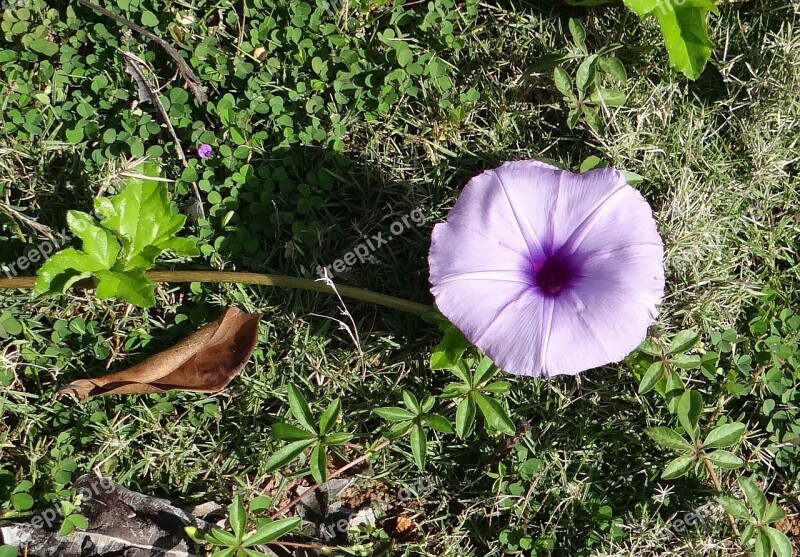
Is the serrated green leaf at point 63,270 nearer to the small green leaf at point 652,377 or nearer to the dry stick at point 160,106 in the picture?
the dry stick at point 160,106

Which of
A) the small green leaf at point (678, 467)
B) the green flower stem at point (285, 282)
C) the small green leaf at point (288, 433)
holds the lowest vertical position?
the small green leaf at point (678, 467)

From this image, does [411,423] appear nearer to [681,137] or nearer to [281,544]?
[281,544]

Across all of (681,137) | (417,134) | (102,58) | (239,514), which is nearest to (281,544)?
(239,514)

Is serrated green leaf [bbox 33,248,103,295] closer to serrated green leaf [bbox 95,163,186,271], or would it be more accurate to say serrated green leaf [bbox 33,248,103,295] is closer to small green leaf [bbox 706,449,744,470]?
serrated green leaf [bbox 95,163,186,271]

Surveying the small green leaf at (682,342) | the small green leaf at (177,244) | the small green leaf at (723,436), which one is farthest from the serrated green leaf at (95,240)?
the small green leaf at (723,436)

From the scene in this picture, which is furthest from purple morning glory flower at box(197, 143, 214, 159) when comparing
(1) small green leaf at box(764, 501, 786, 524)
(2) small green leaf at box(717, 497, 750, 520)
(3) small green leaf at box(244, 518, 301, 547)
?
(1) small green leaf at box(764, 501, 786, 524)

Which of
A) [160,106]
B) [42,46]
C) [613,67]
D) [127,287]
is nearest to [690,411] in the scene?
[613,67]
